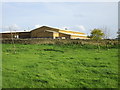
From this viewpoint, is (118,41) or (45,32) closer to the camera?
(118,41)

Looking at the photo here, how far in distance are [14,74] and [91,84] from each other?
3.22 meters

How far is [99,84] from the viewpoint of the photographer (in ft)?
15.4

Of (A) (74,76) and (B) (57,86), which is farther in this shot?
(A) (74,76)

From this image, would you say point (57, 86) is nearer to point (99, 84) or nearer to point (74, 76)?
point (74, 76)

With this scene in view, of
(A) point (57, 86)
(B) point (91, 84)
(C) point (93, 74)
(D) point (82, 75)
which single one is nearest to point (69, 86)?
(A) point (57, 86)

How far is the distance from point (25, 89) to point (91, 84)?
7.47ft

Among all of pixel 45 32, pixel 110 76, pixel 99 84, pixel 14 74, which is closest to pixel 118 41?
pixel 110 76

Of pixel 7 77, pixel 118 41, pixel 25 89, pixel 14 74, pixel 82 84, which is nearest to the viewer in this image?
pixel 25 89

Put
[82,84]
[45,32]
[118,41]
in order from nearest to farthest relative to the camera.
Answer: [82,84] < [118,41] < [45,32]

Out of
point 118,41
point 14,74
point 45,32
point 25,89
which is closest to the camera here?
point 25,89

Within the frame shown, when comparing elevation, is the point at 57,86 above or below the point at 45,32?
below

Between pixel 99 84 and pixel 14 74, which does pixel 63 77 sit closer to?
pixel 99 84

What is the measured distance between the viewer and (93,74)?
227 inches

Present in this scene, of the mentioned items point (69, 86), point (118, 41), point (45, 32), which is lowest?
point (69, 86)
